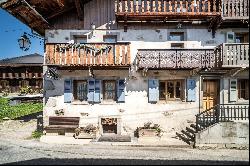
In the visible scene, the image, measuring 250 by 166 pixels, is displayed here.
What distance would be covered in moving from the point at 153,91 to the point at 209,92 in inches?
138

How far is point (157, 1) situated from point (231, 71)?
228 inches

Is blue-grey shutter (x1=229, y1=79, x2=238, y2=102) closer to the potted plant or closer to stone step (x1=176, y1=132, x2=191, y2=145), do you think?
stone step (x1=176, y1=132, x2=191, y2=145)

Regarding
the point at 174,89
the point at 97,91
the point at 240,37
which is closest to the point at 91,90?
the point at 97,91

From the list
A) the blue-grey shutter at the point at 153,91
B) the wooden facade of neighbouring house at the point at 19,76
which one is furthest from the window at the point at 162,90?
the wooden facade of neighbouring house at the point at 19,76

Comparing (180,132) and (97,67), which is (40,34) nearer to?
(97,67)

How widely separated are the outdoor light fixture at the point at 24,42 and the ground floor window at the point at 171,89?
789 cm

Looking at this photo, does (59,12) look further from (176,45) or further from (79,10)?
(176,45)

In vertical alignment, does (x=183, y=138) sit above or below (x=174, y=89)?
below

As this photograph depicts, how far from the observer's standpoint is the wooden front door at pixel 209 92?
16.5m

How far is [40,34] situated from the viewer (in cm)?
1775

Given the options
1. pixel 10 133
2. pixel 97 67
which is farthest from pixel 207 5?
pixel 10 133

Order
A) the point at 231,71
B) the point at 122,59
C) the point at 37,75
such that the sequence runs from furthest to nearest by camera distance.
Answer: the point at 37,75
the point at 231,71
the point at 122,59

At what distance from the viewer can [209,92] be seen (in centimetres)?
1655

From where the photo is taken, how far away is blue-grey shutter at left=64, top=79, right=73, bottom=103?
1578 centimetres
